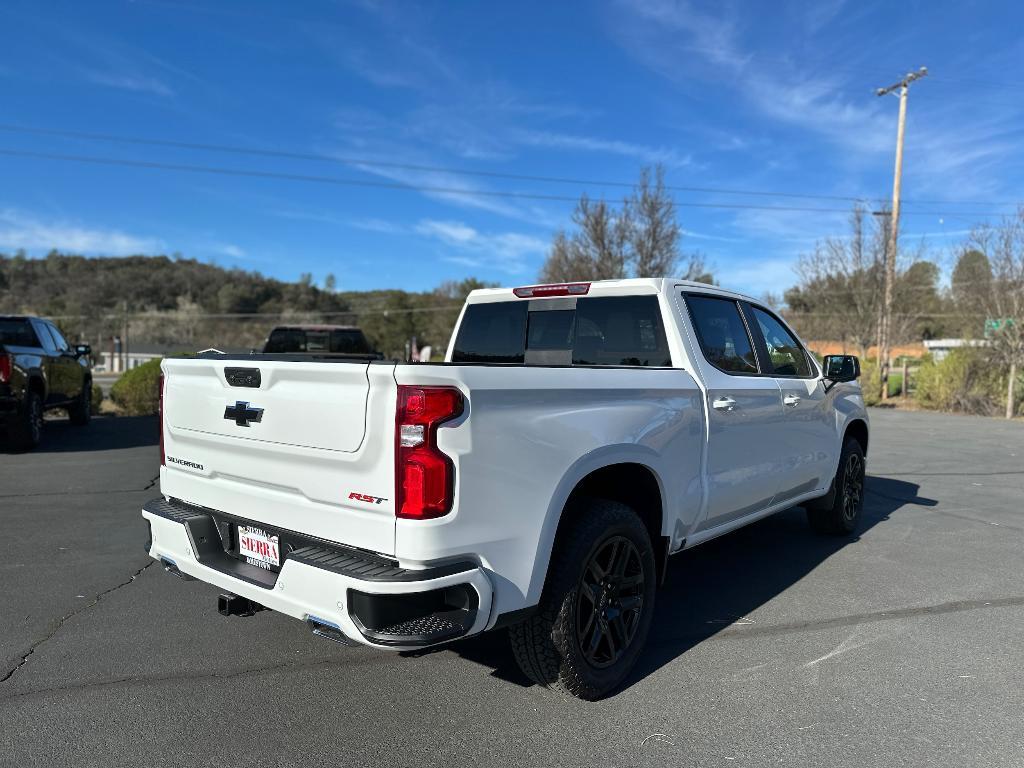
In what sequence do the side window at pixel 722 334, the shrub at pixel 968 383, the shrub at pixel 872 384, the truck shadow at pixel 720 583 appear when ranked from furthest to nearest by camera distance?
the shrub at pixel 872 384, the shrub at pixel 968 383, the side window at pixel 722 334, the truck shadow at pixel 720 583

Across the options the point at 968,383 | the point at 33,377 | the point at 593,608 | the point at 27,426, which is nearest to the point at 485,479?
the point at 593,608

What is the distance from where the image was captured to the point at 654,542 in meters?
3.71

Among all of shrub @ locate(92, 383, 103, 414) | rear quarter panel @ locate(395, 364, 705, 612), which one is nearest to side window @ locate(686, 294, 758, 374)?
rear quarter panel @ locate(395, 364, 705, 612)

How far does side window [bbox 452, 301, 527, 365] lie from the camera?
4836 millimetres

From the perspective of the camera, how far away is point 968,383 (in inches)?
775

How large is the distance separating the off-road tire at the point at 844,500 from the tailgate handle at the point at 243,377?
4.76 m

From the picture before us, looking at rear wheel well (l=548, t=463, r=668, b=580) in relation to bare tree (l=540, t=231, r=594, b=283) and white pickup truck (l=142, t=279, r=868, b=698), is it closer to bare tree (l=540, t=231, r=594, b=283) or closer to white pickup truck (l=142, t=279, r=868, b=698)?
white pickup truck (l=142, t=279, r=868, b=698)

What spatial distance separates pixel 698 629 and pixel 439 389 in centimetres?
249

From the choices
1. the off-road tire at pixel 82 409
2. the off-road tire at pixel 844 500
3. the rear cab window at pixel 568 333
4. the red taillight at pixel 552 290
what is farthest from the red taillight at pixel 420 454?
the off-road tire at pixel 82 409

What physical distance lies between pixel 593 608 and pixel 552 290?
2.16 m

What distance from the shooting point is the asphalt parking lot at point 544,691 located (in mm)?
2818

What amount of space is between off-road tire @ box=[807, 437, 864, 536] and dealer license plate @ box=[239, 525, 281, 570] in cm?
461

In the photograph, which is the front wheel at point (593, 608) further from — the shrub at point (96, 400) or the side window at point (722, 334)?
the shrub at point (96, 400)

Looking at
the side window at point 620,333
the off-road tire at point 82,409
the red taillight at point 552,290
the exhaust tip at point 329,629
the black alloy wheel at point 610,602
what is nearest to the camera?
the exhaust tip at point 329,629
